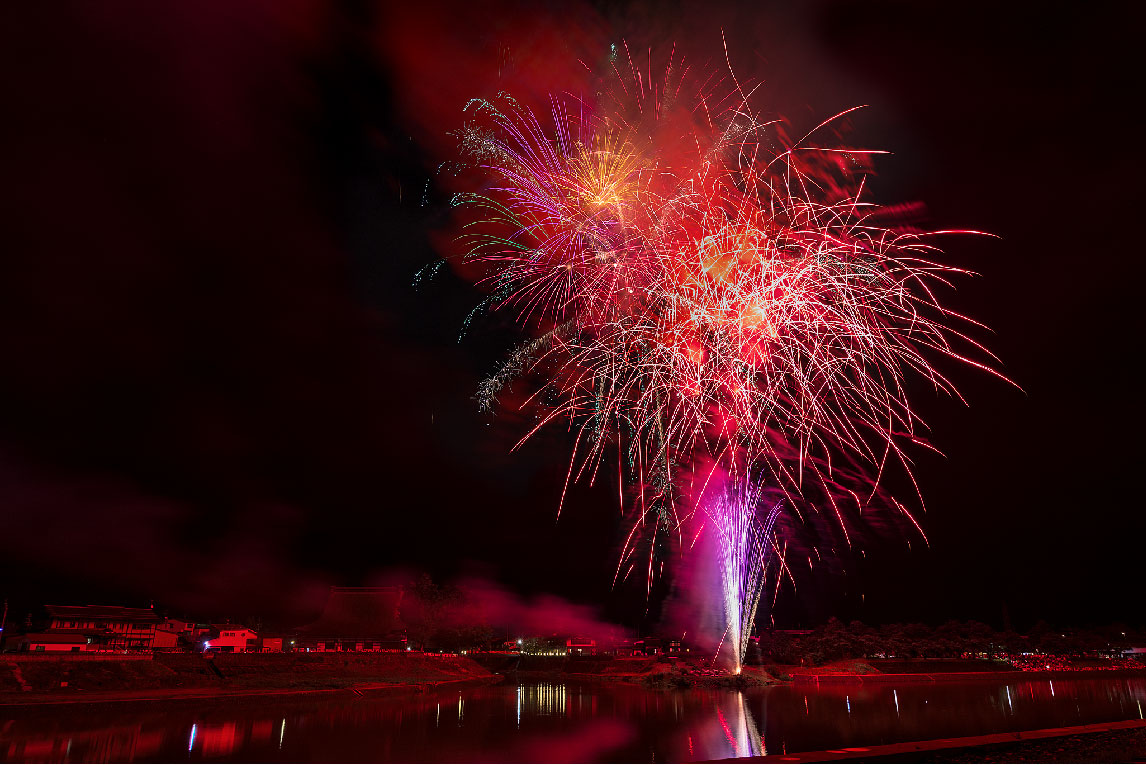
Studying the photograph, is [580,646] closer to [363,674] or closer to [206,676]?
[363,674]

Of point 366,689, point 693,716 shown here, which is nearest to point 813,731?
point 693,716

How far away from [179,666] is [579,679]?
973 inches

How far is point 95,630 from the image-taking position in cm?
3259

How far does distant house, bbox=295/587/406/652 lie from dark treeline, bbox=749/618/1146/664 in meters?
28.6

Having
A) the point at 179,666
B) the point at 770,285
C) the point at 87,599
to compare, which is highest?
the point at 770,285

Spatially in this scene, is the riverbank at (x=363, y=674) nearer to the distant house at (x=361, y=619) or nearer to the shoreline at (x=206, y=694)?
the shoreline at (x=206, y=694)

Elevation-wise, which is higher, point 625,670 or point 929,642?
point 929,642

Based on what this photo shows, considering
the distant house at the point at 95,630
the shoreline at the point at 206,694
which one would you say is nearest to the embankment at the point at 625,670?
the shoreline at the point at 206,694

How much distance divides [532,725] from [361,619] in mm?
42337

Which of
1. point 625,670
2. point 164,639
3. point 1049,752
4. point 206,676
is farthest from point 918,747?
point 164,639

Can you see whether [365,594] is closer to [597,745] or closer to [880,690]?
[880,690]

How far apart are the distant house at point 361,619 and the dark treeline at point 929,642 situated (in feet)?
94.0

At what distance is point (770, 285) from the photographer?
41.0 feet

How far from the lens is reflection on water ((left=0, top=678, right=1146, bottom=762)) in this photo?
13.8 metres
